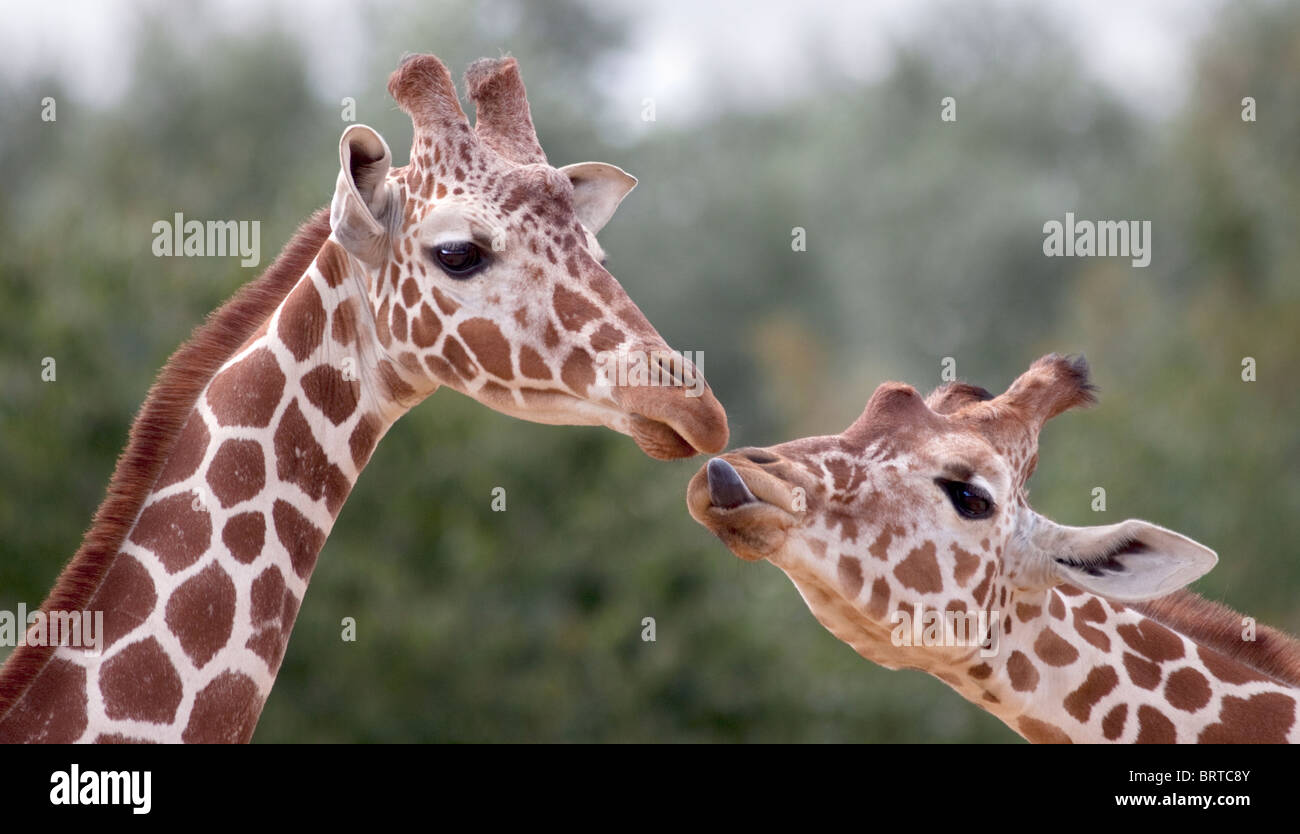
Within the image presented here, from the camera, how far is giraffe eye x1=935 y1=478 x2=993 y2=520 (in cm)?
614

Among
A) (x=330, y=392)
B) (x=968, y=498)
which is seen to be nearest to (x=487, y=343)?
(x=330, y=392)

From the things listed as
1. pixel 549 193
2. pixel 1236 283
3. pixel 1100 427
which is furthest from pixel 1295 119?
pixel 549 193

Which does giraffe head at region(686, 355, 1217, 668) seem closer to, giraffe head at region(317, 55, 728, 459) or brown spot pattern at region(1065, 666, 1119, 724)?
brown spot pattern at region(1065, 666, 1119, 724)

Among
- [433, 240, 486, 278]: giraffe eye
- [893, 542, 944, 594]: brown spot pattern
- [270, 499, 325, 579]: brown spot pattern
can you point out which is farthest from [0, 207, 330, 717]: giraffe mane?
[893, 542, 944, 594]: brown spot pattern

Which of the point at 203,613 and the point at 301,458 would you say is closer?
the point at 203,613

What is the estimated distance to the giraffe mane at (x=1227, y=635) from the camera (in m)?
6.46

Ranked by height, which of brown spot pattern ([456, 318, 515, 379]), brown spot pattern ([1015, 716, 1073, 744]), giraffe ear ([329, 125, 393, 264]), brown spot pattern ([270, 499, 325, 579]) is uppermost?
giraffe ear ([329, 125, 393, 264])

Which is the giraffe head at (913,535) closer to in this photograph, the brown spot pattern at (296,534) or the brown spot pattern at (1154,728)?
the brown spot pattern at (1154,728)

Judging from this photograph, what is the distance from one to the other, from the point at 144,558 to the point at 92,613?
0.85 ft

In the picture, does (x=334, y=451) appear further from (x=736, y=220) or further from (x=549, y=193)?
(x=736, y=220)

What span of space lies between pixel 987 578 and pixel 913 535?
1.16 feet

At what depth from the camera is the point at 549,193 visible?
18.9ft

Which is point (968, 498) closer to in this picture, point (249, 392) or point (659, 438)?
point (659, 438)

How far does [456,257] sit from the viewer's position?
5.53 meters
